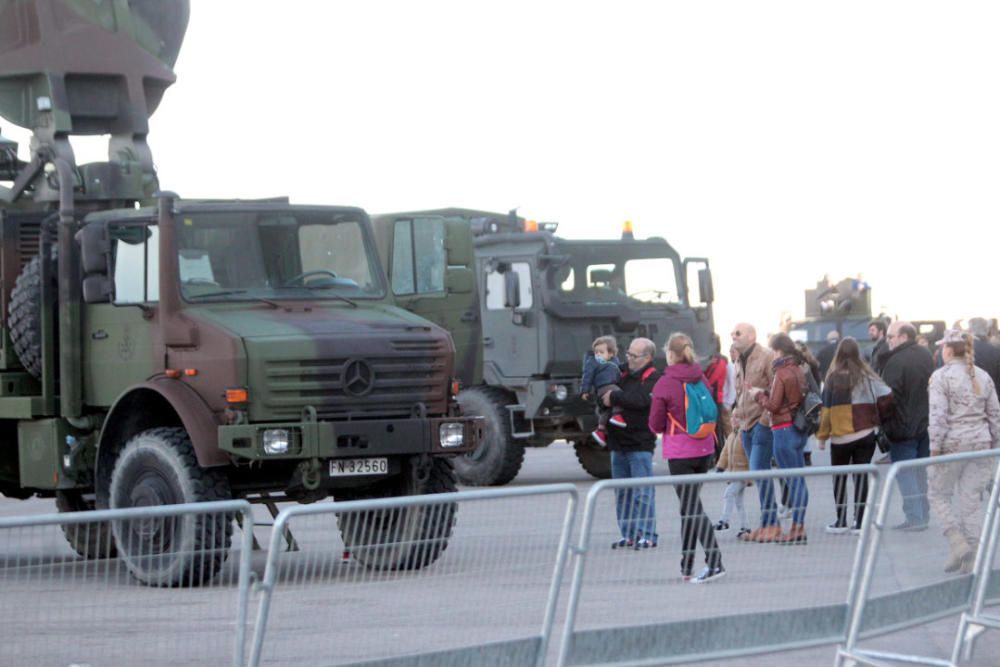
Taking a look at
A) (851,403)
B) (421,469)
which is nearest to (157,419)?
(421,469)

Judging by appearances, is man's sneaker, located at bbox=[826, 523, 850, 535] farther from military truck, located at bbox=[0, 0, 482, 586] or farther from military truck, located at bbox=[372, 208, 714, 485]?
military truck, located at bbox=[372, 208, 714, 485]

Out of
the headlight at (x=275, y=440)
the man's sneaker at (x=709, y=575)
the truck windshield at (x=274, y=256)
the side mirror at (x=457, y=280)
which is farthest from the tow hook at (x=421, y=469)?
the man's sneaker at (x=709, y=575)

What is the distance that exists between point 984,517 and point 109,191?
7.61 meters

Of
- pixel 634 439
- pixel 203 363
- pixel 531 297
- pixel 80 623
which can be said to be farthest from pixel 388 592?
pixel 531 297

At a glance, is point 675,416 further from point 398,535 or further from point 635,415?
point 398,535

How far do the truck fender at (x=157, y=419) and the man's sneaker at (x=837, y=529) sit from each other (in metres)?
5.43

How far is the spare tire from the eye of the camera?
12.9 meters

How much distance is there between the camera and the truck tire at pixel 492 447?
20234mm

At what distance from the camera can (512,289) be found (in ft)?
65.9

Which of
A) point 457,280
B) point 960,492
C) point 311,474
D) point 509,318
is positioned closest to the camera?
point 960,492

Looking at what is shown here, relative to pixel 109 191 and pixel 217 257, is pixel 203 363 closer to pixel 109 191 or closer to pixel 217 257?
pixel 217 257

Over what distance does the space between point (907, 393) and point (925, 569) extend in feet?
21.4

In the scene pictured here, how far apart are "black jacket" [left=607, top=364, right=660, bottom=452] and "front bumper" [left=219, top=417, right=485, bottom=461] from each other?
1300mm

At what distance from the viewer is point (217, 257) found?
1238 cm
